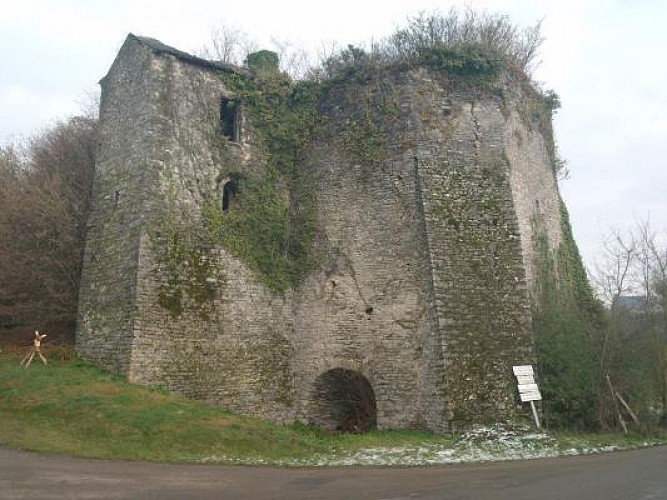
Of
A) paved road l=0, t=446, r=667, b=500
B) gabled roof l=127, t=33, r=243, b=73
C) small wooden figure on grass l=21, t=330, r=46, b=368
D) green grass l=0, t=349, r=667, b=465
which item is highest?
Result: gabled roof l=127, t=33, r=243, b=73

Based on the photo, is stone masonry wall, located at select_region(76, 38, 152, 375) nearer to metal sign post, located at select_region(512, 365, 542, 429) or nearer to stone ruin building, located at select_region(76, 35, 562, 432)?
stone ruin building, located at select_region(76, 35, 562, 432)

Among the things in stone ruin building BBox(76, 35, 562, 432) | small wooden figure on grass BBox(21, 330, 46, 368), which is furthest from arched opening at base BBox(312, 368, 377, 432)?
small wooden figure on grass BBox(21, 330, 46, 368)

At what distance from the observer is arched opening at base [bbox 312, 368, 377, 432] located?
1595cm

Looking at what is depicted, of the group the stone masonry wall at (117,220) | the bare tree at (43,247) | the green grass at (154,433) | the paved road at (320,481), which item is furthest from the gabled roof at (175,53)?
the paved road at (320,481)

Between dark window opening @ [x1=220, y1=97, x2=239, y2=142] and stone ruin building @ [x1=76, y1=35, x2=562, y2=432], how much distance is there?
45 mm

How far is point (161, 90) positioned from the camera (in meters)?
15.7

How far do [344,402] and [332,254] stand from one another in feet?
13.1

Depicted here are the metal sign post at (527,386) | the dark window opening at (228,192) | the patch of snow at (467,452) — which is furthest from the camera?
the dark window opening at (228,192)

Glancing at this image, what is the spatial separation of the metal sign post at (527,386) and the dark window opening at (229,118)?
9541 mm

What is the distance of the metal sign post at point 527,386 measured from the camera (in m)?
13.6

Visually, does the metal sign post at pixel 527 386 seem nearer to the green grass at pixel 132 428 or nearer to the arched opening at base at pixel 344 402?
the green grass at pixel 132 428

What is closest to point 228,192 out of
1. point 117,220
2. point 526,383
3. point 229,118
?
point 229,118

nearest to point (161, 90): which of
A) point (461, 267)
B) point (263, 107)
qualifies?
point (263, 107)

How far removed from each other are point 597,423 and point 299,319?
7.70 metres
